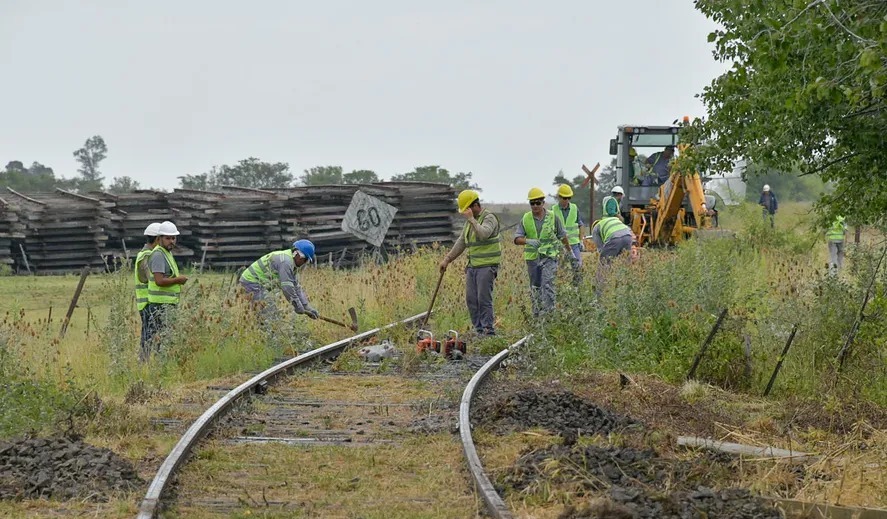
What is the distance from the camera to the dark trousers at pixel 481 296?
1630cm

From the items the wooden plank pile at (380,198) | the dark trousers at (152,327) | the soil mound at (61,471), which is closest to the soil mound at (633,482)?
the soil mound at (61,471)

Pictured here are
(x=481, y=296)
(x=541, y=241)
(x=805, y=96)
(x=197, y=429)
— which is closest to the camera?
(x=805, y=96)

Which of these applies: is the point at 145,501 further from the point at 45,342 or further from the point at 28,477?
the point at 45,342

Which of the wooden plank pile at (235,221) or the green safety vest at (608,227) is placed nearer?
the green safety vest at (608,227)

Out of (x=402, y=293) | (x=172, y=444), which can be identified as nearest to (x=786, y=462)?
(x=172, y=444)

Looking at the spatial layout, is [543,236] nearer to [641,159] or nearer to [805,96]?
[805,96]

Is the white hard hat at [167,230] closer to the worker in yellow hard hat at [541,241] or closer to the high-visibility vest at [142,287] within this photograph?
the high-visibility vest at [142,287]

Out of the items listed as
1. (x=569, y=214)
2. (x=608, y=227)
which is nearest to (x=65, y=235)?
(x=569, y=214)

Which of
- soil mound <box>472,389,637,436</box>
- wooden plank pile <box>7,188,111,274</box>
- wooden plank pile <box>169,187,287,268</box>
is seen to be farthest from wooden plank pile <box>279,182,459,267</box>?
soil mound <box>472,389,637,436</box>

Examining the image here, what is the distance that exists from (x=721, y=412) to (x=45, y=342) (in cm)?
718

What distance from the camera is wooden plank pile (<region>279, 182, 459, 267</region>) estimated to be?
37.2 m

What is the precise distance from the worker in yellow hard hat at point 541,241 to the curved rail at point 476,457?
3.57 metres

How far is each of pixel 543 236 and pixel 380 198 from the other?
21948 mm

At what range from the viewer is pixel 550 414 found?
10336 millimetres
